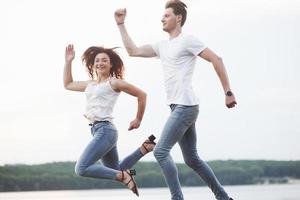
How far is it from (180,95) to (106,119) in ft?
3.43

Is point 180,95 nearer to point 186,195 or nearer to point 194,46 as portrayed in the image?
point 194,46

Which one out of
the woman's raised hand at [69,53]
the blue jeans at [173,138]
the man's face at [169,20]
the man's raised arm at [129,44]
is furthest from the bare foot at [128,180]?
the man's face at [169,20]

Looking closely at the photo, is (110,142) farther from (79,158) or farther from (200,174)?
(200,174)

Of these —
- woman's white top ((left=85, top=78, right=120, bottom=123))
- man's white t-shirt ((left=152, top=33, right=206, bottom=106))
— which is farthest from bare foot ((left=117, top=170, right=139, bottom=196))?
man's white t-shirt ((left=152, top=33, right=206, bottom=106))

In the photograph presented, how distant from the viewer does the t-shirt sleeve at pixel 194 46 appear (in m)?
7.15

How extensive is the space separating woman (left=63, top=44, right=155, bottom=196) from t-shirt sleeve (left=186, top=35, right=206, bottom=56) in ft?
3.00

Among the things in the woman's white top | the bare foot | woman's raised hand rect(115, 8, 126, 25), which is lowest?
the bare foot

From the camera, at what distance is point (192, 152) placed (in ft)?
24.0

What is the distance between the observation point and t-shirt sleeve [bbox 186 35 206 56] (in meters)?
7.15

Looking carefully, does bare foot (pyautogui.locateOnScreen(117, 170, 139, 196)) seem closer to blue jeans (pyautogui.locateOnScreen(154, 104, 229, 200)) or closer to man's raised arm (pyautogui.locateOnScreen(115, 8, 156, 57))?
blue jeans (pyautogui.locateOnScreen(154, 104, 229, 200))

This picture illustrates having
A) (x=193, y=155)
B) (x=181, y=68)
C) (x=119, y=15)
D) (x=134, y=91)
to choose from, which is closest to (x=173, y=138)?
(x=193, y=155)

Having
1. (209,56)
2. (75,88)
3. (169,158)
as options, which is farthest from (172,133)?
(75,88)

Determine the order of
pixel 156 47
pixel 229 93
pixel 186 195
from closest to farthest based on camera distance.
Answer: pixel 229 93, pixel 156 47, pixel 186 195

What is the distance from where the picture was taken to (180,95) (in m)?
7.06
